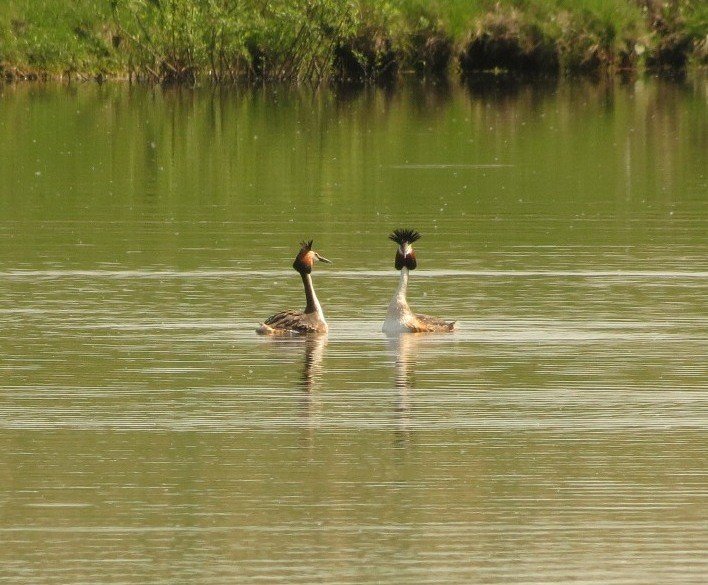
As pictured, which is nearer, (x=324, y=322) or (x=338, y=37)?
(x=324, y=322)

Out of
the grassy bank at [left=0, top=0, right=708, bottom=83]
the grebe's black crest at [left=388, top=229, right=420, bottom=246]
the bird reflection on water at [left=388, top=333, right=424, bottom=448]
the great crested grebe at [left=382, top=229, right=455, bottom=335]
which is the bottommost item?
the bird reflection on water at [left=388, top=333, right=424, bottom=448]

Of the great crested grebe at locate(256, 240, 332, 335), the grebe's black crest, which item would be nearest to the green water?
the great crested grebe at locate(256, 240, 332, 335)

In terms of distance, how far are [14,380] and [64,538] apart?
3.78m

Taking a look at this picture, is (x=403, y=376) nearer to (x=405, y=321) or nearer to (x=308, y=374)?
(x=308, y=374)

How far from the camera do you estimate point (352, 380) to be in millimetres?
12258

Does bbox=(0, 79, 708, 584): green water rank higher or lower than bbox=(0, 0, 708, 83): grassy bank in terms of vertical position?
lower

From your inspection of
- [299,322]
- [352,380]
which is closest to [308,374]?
[352,380]

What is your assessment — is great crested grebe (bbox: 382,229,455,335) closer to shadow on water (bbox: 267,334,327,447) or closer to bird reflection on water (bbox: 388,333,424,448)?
bird reflection on water (bbox: 388,333,424,448)

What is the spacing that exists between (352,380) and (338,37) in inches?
1450

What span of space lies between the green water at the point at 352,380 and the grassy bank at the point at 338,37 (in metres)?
19.5

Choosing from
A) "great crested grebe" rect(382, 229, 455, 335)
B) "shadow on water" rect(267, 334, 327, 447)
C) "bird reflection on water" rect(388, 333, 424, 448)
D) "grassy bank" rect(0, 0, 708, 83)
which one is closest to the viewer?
"bird reflection on water" rect(388, 333, 424, 448)

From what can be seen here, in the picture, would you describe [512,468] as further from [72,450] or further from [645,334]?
[645,334]

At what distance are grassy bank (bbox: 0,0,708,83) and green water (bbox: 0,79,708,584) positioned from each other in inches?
767

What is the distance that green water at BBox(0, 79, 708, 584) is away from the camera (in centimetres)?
834
